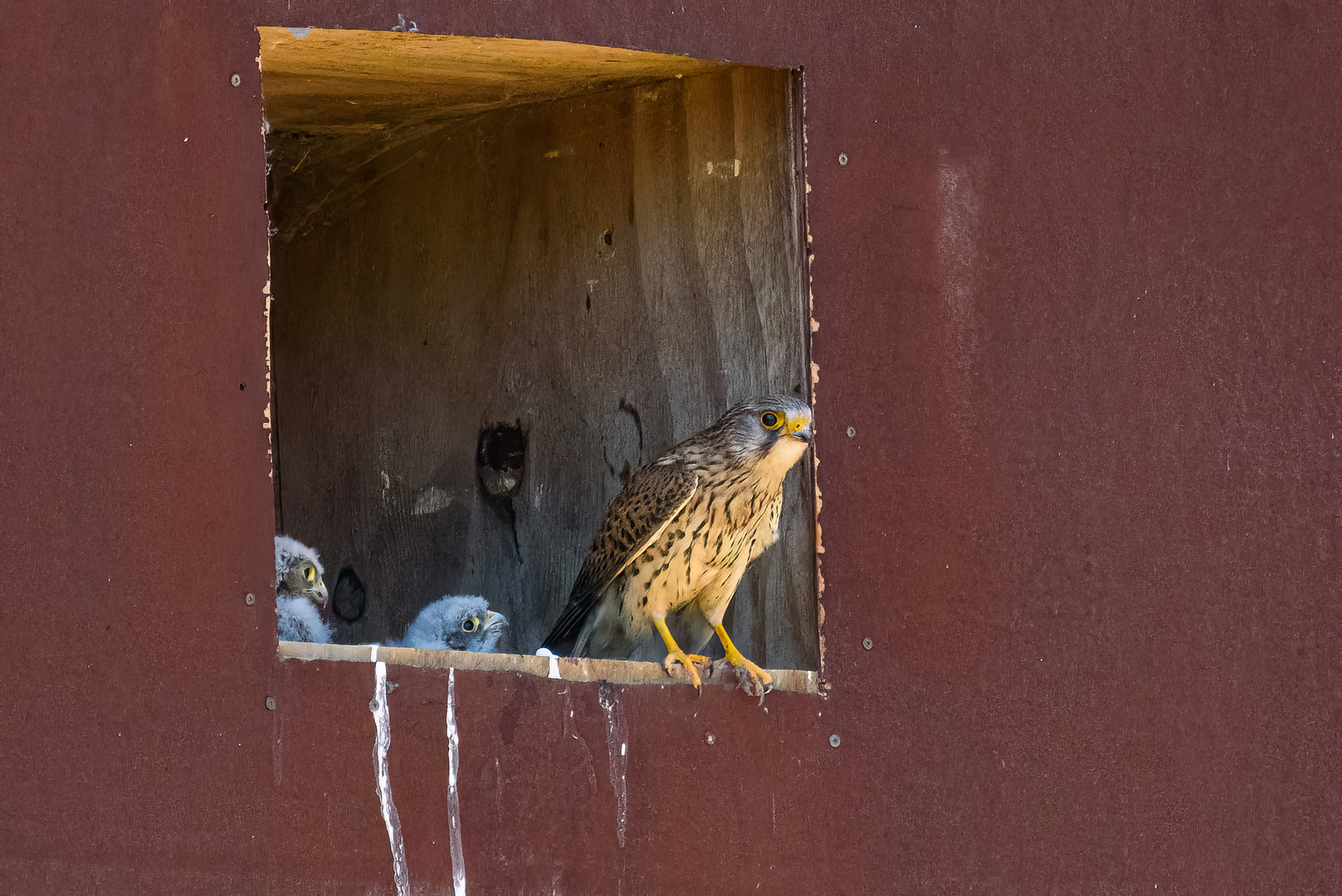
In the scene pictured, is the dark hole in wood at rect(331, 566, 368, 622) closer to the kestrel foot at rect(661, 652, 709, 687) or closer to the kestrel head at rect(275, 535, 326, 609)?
the kestrel head at rect(275, 535, 326, 609)

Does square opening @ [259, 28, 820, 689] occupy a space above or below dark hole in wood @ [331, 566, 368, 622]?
above

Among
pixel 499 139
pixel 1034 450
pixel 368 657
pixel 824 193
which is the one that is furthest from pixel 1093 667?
pixel 499 139

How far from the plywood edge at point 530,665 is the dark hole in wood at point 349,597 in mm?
1819

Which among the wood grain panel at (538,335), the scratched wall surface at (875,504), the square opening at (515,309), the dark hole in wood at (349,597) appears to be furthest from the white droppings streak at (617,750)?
the dark hole in wood at (349,597)

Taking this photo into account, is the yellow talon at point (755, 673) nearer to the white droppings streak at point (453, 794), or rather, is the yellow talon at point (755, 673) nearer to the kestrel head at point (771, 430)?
the kestrel head at point (771, 430)

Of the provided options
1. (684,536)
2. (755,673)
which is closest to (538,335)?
(684,536)

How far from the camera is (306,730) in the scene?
3.17 metres

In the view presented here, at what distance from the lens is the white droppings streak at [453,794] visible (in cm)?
326

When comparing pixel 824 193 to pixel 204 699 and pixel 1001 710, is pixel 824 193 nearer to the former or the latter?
pixel 1001 710

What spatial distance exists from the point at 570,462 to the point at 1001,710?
65.7 inches

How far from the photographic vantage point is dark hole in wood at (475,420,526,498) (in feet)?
16.7

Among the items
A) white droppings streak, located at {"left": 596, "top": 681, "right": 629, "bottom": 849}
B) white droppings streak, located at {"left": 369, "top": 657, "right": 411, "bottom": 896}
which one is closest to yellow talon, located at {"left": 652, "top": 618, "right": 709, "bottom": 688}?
white droppings streak, located at {"left": 596, "top": 681, "right": 629, "bottom": 849}

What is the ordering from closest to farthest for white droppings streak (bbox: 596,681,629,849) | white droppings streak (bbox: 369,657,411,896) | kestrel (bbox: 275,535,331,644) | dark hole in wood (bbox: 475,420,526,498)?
white droppings streak (bbox: 369,657,411,896) < white droppings streak (bbox: 596,681,629,849) < kestrel (bbox: 275,535,331,644) < dark hole in wood (bbox: 475,420,526,498)

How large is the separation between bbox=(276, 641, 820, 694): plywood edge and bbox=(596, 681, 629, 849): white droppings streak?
5 centimetres
